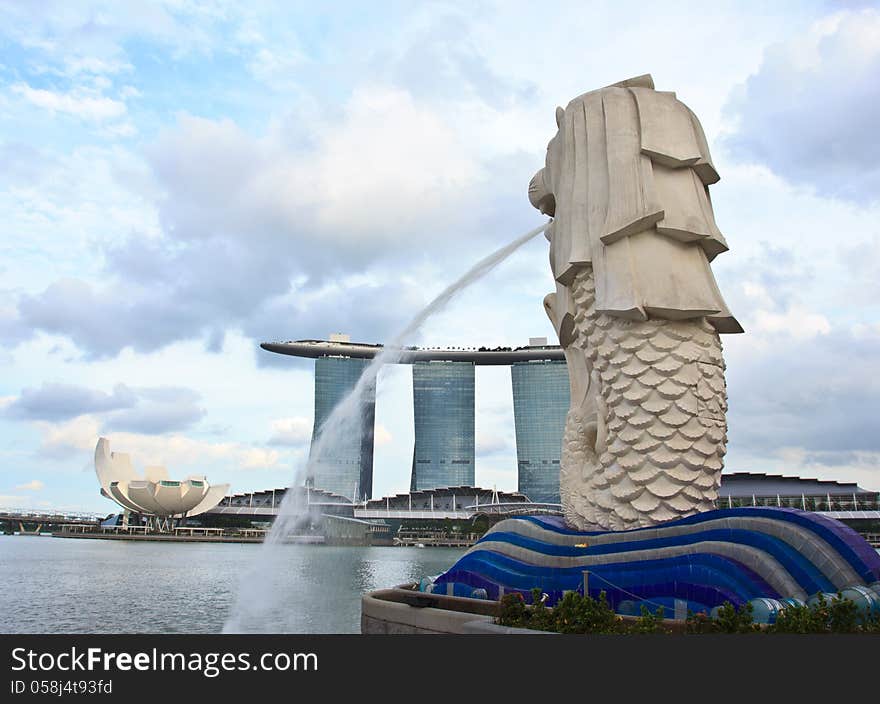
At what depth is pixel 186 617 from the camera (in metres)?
19.2

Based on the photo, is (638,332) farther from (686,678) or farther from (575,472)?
(686,678)

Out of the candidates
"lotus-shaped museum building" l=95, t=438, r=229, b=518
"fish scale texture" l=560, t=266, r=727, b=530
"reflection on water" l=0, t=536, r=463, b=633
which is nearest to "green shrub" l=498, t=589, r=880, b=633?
"fish scale texture" l=560, t=266, r=727, b=530

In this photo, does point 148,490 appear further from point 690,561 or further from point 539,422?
point 690,561

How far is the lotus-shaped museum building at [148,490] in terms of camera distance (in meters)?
83.5

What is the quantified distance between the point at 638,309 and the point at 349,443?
291 ft

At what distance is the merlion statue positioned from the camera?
538 inches

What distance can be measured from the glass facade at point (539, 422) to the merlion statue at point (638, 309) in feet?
281

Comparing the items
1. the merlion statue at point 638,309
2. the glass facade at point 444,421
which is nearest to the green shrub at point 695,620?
the merlion statue at point 638,309

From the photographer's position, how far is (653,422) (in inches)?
537

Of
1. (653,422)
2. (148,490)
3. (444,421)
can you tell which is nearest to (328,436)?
(653,422)

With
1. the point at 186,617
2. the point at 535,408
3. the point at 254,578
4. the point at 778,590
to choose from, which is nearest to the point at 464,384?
the point at 535,408

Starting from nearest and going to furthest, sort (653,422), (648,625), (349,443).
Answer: (648,625) < (653,422) < (349,443)

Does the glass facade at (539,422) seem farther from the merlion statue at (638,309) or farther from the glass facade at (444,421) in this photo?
the merlion statue at (638,309)

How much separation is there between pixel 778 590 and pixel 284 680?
24.9 feet
